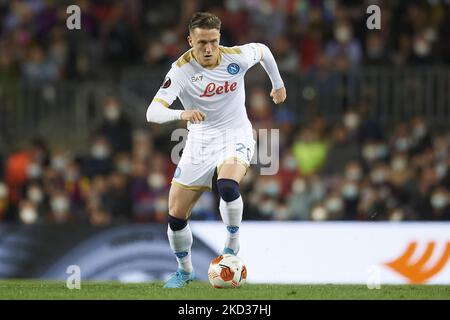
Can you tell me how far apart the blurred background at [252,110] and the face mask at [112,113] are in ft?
0.11

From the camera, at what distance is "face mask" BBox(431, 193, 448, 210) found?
59.8 ft

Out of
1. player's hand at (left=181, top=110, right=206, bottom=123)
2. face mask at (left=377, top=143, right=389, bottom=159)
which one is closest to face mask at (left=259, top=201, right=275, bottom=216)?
face mask at (left=377, top=143, right=389, bottom=159)

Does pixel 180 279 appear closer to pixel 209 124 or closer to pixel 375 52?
pixel 209 124

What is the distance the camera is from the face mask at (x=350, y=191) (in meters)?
18.9

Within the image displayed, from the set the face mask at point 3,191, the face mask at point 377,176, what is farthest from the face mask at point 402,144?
the face mask at point 3,191

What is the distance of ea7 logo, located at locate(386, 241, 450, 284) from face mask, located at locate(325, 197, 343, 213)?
2344 mm

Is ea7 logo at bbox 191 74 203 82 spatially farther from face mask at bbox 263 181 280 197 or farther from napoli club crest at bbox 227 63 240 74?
face mask at bbox 263 181 280 197

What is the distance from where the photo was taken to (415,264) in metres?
16.6

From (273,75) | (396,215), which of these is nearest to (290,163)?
(396,215)

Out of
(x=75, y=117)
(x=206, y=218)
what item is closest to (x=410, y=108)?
(x=206, y=218)

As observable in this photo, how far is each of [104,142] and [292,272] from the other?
15.0ft

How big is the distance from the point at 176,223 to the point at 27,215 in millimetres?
6755

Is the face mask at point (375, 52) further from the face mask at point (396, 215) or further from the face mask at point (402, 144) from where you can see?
the face mask at point (396, 215)

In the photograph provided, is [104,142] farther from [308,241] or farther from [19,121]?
[308,241]
